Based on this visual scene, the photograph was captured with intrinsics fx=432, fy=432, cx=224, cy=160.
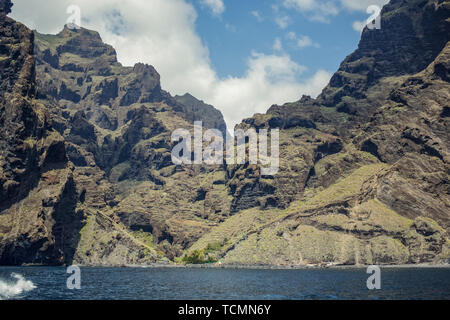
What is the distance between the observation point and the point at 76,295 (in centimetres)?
10800

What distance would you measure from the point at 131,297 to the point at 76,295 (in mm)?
15077

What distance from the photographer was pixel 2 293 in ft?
343
